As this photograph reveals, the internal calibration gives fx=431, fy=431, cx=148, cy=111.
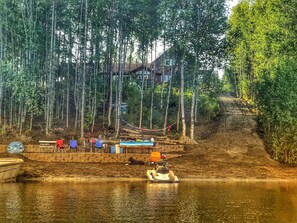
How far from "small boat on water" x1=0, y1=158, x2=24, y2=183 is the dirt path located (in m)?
10.2

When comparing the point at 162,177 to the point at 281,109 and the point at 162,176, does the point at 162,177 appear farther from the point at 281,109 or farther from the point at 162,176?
the point at 281,109

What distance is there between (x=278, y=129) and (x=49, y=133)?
18.3 meters

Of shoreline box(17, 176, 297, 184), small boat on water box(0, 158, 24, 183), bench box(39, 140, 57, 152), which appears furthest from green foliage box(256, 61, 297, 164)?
small boat on water box(0, 158, 24, 183)

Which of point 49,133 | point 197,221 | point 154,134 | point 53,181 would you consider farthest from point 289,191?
point 49,133

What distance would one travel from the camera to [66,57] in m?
43.2

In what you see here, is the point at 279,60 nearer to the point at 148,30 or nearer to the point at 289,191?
the point at 148,30

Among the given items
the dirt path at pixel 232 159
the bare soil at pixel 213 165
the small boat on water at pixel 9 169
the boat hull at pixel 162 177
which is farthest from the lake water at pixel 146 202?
the dirt path at pixel 232 159

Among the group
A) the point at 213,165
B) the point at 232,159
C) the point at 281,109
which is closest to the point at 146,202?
the point at 213,165

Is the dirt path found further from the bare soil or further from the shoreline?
the shoreline

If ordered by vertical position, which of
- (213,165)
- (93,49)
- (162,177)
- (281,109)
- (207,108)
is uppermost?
(93,49)

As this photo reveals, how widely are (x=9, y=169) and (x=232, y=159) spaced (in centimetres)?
1567

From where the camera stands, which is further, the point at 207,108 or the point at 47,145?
the point at 207,108

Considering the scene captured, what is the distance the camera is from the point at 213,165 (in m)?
29.9

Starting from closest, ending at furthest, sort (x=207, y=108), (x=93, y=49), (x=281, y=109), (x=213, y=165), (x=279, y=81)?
(x=213, y=165), (x=281, y=109), (x=279, y=81), (x=93, y=49), (x=207, y=108)
